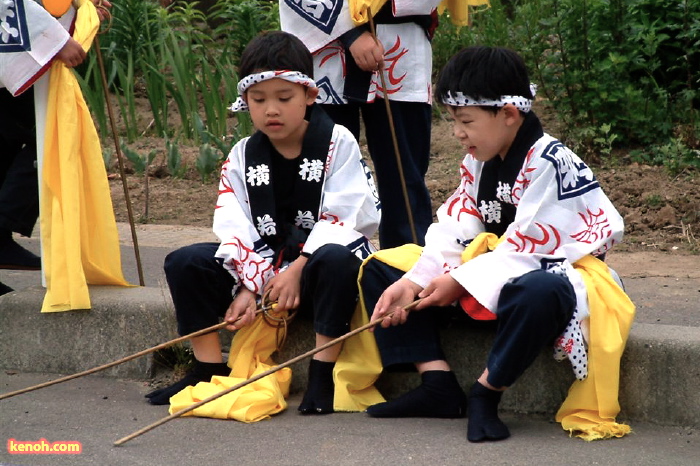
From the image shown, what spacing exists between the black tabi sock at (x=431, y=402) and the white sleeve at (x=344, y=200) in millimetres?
536

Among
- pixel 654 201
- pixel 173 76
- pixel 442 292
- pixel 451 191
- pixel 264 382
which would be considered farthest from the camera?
pixel 173 76

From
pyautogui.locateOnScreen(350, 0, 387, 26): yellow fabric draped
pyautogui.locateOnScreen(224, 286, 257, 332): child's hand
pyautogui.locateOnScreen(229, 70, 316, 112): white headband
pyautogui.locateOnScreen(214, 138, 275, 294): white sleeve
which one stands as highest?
pyautogui.locateOnScreen(350, 0, 387, 26): yellow fabric draped

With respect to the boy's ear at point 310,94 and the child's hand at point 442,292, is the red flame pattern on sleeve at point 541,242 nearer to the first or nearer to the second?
the child's hand at point 442,292

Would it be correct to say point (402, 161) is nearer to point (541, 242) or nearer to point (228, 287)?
point (228, 287)

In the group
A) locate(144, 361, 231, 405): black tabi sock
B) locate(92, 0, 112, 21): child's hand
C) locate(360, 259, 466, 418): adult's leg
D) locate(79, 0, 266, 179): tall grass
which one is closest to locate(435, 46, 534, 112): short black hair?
locate(360, 259, 466, 418): adult's leg

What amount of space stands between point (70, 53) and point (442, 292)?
1664 millimetres

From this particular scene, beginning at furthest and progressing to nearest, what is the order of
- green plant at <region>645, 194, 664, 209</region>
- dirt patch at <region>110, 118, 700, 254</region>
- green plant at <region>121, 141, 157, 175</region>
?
green plant at <region>121, 141, 157, 175</region> → green plant at <region>645, 194, 664, 209</region> → dirt patch at <region>110, 118, 700, 254</region>

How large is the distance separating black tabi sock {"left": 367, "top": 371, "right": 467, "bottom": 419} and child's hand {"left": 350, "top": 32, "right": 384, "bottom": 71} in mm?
1295

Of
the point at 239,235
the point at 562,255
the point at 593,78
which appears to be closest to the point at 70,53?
the point at 239,235

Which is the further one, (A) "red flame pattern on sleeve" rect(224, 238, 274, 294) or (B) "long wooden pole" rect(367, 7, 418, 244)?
(B) "long wooden pole" rect(367, 7, 418, 244)

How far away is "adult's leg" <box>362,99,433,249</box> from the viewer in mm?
4188

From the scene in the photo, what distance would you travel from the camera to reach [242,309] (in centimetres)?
340

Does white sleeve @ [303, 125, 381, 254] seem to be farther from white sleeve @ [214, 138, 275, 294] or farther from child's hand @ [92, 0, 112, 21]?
child's hand @ [92, 0, 112, 21]

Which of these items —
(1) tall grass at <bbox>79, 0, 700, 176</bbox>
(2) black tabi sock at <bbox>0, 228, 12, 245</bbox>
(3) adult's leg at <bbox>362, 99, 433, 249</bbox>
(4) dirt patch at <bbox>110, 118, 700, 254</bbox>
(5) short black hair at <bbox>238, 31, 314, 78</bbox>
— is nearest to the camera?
(5) short black hair at <bbox>238, 31, 314, 78</bbox>
